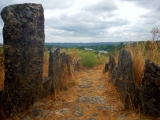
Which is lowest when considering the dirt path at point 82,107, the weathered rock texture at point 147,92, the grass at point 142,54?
the dirt path at point 82,107

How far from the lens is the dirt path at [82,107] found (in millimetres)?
5367

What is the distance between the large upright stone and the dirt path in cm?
45

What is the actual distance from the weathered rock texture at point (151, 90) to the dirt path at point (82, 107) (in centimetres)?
23

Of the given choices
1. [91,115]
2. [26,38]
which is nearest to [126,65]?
[91,115]

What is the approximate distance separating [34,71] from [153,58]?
3191 millimetres

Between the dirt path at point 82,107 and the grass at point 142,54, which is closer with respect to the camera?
the dirt path at point 82,107

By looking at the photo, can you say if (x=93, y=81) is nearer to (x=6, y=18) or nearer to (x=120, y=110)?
(x=120, y=110)

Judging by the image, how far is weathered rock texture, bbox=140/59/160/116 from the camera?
5.01 metres

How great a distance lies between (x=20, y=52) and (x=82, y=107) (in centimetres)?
202

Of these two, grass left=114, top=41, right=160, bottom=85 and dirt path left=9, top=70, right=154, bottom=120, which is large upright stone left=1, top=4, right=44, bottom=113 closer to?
dirt path left=9, top=70, right=154, bottom=120

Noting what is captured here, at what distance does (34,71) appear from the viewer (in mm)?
5398

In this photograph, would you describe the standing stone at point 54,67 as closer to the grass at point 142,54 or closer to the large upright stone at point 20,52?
the large upright stone at point 20,52

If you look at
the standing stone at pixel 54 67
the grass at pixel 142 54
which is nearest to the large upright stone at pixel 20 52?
the standing stone at pixel 54 67

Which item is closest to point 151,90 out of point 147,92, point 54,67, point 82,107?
point 147,92
